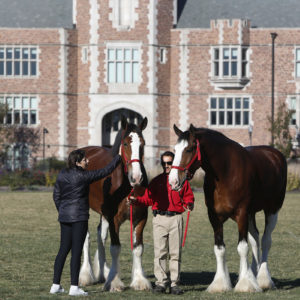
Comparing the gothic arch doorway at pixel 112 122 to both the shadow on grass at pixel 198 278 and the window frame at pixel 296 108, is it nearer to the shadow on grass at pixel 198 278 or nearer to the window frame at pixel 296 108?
the window frame at pixel 296 108

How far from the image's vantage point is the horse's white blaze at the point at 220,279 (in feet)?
31.4

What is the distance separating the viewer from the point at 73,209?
9344mm

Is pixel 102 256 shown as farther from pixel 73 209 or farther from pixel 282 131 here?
pixel 282 131

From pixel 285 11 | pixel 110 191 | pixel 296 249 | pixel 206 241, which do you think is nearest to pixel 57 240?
pixel 206 241

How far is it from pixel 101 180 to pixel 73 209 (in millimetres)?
1270

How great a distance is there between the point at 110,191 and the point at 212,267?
9.12 feet

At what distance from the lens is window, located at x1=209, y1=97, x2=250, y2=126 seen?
→ 1737 inches

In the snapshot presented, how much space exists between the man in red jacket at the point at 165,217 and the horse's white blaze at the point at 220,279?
1.45 ft

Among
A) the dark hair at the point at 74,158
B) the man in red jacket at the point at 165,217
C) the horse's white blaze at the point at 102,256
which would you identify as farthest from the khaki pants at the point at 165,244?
the horse's white blaze at the point at 102,256

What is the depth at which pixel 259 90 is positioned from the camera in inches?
1741

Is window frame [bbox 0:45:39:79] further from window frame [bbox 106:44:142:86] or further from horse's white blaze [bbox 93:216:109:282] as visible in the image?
horse's white blaze [bbox 93:216:109:282]

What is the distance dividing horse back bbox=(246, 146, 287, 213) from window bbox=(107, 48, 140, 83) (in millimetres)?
32969

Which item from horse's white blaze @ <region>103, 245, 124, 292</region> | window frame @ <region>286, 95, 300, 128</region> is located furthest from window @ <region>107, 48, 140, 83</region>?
horse's white blaze @ <region>103, 245, 124, 292</region>

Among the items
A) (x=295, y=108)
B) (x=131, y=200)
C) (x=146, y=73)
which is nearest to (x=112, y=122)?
(x=146, y=73)
